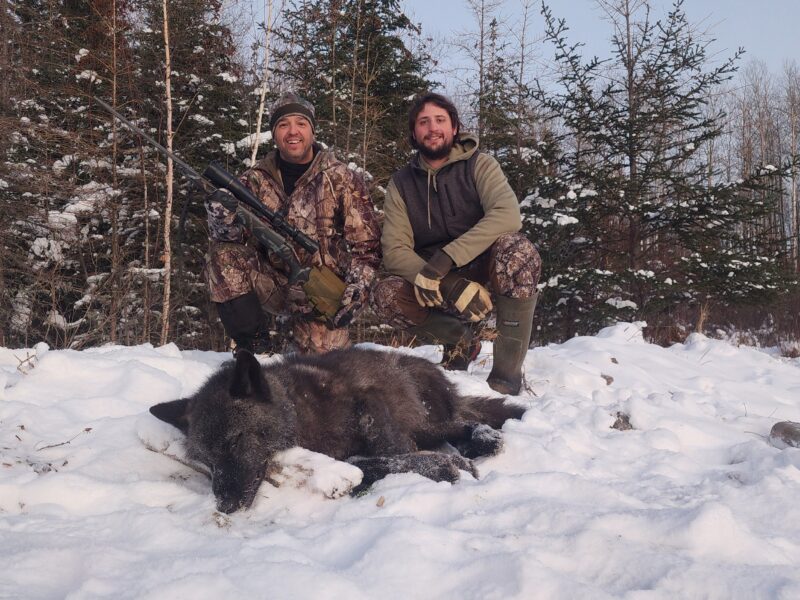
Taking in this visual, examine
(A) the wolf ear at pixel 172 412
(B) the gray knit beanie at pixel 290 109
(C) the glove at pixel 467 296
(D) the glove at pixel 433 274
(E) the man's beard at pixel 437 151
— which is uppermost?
(B) the gray knit beanie at pixel 290 109

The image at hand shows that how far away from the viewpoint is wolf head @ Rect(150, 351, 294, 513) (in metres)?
2.26

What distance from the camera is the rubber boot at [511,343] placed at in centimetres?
422

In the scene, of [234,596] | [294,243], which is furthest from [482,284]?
[234,596]

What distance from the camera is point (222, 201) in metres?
4.62

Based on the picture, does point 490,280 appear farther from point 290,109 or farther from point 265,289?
point 290,109

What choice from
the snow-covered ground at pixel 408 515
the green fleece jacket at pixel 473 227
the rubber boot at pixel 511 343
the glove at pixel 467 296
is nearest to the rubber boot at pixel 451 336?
the glove at pixel 467 296

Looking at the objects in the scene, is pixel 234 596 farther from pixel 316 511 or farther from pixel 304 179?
pixel 304 179

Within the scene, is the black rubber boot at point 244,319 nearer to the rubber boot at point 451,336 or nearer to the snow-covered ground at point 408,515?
the snow-covered ground at point 408,515

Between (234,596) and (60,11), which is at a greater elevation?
(60,11)

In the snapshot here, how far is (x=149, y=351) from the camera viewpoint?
4.23 meters

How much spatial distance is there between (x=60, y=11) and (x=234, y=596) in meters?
15.1

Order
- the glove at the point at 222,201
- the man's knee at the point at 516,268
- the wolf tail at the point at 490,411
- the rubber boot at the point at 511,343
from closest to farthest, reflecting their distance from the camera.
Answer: the wolf tail at the point at 490,411 → the rubber boot at the point at 511,343 → the man's knee at the point at 516,268 → the glove at the point at 222,201

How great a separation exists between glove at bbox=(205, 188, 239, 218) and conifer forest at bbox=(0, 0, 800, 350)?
510 centimetres

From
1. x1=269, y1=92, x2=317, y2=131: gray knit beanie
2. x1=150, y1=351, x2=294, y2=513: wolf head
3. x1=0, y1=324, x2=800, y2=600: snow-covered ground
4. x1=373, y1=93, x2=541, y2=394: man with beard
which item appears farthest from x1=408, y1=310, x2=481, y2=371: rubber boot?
x1=150, y1=351, x2=294, y2=513: wolf head
